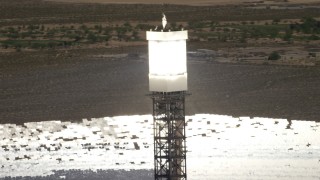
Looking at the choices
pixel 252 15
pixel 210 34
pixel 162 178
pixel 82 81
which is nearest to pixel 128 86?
pixel 82 81

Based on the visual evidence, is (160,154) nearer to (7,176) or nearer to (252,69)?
(7,176)

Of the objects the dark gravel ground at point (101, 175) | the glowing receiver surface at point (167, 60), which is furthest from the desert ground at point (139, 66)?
the glowing receiver surface at point (167, 60)

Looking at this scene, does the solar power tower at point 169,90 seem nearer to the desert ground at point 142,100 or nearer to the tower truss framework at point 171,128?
A: the tower truss framework at point 171,128

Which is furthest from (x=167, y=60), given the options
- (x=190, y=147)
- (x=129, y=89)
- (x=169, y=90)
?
(x=129, y=89)

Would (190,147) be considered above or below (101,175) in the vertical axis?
above

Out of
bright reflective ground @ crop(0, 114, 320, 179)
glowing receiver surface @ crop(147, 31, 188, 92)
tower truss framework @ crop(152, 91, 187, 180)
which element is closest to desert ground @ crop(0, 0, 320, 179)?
bright reflective ground @ crop(0, 114, 320, 179)

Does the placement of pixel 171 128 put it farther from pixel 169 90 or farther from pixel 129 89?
pixel 129 89

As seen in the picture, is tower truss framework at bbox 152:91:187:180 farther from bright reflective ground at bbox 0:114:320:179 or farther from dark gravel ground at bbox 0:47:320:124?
dark gravel ground at bbox 0:47:320:124
